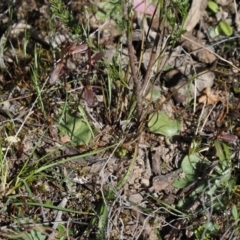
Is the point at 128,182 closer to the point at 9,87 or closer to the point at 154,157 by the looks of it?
the point at 154,157

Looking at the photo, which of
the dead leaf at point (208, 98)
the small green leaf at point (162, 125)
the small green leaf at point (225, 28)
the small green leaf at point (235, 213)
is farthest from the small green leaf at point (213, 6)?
the small green leaf at point (235, 213)

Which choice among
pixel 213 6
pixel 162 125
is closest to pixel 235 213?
pixel 162 125

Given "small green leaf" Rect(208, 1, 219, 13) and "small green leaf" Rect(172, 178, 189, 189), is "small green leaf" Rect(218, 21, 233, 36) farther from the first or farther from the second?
"small green leaf" Rect(172, 178, 189, 189)

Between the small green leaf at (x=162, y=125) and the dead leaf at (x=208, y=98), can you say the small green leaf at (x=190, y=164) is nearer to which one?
the small green leaf at (x=162, y=125)

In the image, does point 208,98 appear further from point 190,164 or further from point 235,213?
point 235,213

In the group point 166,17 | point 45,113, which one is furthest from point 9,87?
point 166,17

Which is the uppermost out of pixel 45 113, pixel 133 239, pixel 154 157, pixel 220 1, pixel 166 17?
pixel 166 17
